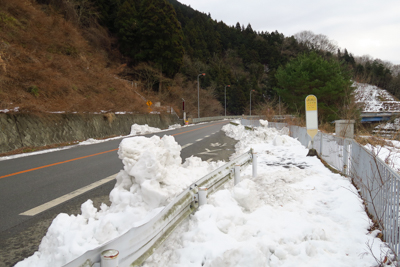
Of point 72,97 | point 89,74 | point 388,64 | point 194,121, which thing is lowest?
point 194,121

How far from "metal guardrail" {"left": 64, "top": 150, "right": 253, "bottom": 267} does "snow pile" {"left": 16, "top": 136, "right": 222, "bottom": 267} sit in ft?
1.51

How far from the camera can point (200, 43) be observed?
249 feet

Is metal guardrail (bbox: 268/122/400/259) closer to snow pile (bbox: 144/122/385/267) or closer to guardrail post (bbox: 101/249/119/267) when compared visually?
snow pile (bbox: 144/122/385/267)

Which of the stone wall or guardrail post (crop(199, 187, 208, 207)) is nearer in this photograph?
guardrail post (crop(199, 187, 208, 207))

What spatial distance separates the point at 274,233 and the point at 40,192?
14.3ft

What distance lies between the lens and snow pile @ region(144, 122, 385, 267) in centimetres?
273

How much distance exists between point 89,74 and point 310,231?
1051 inches

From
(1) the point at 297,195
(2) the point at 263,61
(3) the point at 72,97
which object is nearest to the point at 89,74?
(3) the point at 72,97

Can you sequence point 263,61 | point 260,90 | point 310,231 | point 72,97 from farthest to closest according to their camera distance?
point 263,61 → point 260,90 → point 72,97 → point 310,231

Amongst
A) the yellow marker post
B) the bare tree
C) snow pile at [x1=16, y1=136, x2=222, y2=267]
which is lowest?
snow pile at [x1=16, y1=136, x2=222, y2=267]

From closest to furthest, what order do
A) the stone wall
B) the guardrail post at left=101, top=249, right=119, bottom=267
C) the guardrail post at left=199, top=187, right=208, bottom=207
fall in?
the guardrail post at left=101, top=249, right=119, bottom=267, the guardrail post at left=199, top=187, right=208, bottom=207, the stone wall

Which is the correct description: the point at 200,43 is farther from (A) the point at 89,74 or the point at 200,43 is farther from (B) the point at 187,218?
(B) the point at 187,218

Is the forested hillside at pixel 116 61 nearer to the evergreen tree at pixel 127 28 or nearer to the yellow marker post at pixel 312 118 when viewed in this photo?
the evergreen tree at pixel 127 28

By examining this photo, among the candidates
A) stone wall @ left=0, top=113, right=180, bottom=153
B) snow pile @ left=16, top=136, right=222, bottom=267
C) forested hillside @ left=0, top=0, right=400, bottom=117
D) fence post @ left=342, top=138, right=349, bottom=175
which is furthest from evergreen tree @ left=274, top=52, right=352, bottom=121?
snow pile @ left=16, top=136, right=222, bottom=267
